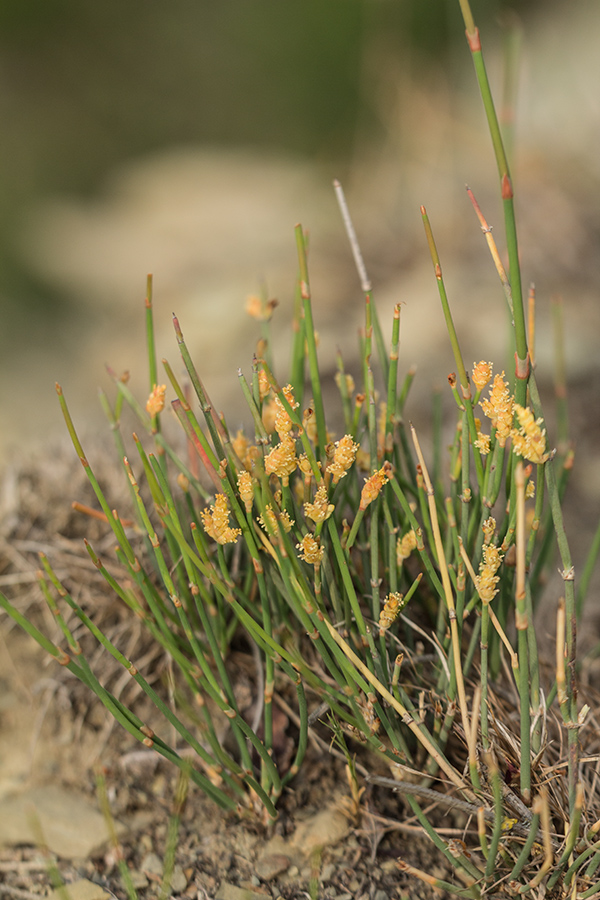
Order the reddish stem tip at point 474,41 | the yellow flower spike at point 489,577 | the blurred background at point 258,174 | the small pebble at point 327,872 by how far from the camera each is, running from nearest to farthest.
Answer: the reddish stem tip at point 474,41 → the yellow flower spike at point 489,577 → the small pebble at point 327,872 → the blurred background at point 258,174

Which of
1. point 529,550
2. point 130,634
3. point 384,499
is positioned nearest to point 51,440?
point 130,634

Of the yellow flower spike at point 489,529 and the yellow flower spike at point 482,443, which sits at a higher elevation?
the yellow flower spike at point 482,443

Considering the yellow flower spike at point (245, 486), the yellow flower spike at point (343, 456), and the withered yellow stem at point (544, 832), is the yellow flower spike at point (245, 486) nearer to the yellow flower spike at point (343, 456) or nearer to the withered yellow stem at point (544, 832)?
the yellow flower spike at point (343, 456)

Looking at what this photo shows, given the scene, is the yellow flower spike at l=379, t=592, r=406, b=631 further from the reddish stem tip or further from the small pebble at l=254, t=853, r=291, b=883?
the reddish stem tip

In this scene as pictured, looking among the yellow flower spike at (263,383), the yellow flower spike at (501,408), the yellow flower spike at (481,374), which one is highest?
the yellow flower spike at (263,383)

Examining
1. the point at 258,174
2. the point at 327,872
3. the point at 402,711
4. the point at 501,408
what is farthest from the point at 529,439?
the point at 258,174

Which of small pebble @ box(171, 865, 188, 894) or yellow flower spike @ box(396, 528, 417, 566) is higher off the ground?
yellow flower spike @ box(396, 528, 417, 566)

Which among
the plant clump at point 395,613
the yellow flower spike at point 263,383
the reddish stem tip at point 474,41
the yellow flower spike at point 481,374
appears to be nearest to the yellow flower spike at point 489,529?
the plant clump at point 395,613

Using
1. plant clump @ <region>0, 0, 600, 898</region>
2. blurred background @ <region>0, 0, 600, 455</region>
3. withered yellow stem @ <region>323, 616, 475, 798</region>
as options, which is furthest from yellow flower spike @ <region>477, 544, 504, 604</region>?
blurred background @ <region>0, 0, 600, 455</region>
